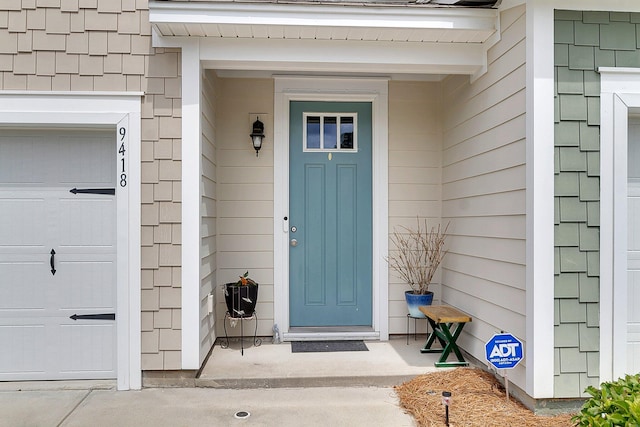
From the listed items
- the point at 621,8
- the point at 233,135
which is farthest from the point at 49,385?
the point at 621,8

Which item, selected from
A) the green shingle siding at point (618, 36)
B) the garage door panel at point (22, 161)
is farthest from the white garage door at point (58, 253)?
the green shingle siding at point (618, 36)

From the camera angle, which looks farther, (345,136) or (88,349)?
(345,136)

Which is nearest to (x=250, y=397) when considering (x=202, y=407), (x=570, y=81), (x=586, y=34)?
(x=202, y=407)

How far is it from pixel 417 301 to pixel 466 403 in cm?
120

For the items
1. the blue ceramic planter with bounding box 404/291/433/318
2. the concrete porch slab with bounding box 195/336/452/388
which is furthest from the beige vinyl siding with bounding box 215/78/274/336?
the blue ceramic planter with bounding box 404/291/433/318

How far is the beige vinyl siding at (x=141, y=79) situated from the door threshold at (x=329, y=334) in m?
1.21

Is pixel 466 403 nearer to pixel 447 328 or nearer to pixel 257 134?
pixel 447 328

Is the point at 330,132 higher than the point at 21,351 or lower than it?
higher

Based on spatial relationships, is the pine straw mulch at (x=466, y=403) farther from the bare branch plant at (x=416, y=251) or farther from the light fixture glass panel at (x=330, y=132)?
the light fixture glass panel at (x=330, y=132)

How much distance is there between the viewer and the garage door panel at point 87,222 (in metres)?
3.31

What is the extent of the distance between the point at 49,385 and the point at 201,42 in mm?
2704

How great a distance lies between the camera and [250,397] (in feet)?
9.98

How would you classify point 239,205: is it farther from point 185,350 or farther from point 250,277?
point 185,350

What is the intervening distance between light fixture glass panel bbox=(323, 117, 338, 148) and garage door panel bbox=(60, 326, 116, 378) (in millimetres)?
2395
